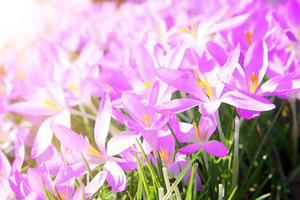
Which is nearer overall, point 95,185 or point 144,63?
point 95,185

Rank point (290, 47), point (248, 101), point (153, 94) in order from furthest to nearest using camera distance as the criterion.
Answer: point (290, 47) → point (153, 94) → point (248, 101)

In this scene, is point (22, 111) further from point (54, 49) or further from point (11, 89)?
point (54, 49)

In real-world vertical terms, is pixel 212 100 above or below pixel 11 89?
above

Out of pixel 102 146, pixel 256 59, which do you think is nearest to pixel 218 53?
pixel 256 59

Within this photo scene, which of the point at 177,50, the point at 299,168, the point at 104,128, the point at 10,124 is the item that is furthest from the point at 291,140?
the point at 10,124

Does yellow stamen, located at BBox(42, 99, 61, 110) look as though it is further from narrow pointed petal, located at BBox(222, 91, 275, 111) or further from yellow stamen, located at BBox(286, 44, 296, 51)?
yellow stamen, located at BBox(286, 44, 296, 51)

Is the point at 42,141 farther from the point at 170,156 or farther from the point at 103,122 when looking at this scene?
the point at 170,156

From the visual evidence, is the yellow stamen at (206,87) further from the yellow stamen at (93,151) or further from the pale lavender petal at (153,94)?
the yellow stamen at (93,151)
